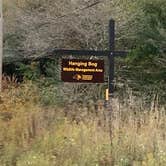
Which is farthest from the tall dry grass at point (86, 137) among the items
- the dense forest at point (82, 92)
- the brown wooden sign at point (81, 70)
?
the brown wooden sign at point (81, 70)

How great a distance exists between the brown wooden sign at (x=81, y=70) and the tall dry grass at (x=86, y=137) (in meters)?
2.09

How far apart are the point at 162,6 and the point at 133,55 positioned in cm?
151

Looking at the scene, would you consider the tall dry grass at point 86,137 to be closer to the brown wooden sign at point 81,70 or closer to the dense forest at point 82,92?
the dense forest at point 82,92

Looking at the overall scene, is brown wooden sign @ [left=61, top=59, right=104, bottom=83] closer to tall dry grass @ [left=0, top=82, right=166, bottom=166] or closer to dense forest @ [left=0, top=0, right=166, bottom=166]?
dense forest @ [left=0, top=0, right=166, bottom=166]

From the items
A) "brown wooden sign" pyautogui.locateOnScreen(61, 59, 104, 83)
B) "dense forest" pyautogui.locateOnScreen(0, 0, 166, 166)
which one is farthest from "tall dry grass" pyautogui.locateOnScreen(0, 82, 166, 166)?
"brown wooden sign" pyautogui.locateOnScreen(61, 59, 104, 83)

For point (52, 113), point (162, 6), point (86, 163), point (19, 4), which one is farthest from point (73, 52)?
point (19, 4)

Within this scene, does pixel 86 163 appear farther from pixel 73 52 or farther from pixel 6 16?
pixel 6 16

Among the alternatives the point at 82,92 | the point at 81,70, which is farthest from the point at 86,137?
the point at 82,92

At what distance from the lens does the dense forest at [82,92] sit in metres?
9.98

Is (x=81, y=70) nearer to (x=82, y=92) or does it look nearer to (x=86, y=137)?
(x=82, y=92)

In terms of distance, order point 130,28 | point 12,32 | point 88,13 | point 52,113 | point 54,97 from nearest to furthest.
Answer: point 52,113
point 54,97
point 130,28
point 88,13
point 12,32

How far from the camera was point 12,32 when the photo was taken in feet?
81.1

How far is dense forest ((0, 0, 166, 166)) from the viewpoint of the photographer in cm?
998

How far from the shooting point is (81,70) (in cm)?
1530
